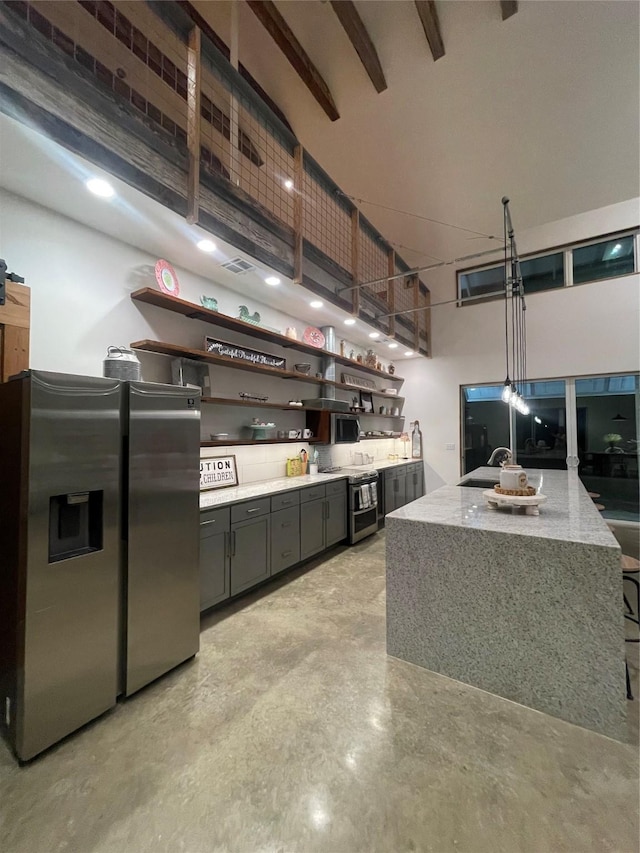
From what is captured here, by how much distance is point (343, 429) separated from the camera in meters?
5.19

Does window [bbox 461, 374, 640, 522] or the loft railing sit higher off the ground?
the loft railing

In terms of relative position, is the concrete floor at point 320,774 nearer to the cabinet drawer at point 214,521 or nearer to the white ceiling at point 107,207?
the cabinet drawer at point 214,521

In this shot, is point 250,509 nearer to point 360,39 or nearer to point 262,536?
point 262,536

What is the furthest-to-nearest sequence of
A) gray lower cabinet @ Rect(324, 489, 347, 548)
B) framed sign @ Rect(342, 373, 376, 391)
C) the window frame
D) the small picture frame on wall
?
the small picture frame on wall, framed sign @ Rect(342, 373, 376, 391), the window frame, gray lower cabinet @ Rect(324, 489, 347, 548)

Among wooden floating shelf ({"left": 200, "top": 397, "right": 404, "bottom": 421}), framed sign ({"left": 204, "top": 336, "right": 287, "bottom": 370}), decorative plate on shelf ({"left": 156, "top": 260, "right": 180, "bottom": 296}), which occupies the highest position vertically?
decorative plate on shelf ({"left": 156, "top": 260, "right": 180, "bottom": 296})

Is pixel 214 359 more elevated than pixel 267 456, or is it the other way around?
pixel 214 359

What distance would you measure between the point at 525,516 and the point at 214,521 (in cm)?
217

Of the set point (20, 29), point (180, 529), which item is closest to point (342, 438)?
point (180, 529)

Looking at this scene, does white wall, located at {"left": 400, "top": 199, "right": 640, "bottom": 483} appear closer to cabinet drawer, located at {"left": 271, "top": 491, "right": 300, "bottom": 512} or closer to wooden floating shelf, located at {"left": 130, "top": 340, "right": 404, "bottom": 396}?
wooden floating shelf, located at {"left": 130, "top": 340, "right": 404, "bottom": 396}

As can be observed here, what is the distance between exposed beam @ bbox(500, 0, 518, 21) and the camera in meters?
2.10

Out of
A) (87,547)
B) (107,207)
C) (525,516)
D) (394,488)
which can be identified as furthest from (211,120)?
(394,488)

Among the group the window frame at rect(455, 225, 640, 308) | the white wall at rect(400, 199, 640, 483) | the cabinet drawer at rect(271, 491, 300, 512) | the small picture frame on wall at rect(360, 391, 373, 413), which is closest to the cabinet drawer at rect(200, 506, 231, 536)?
the cabinet drawer at rect(271, 491, 300, 512)

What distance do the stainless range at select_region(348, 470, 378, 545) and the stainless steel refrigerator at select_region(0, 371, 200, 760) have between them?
2551mm

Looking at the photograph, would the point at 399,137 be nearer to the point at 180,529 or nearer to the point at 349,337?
the point at 349,337
